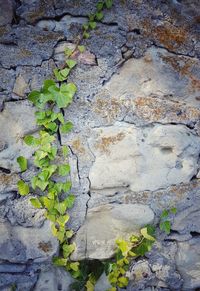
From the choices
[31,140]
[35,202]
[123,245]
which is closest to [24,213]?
[35,202]

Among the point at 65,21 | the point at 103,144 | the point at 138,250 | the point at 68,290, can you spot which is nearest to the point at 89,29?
the point at 65,21

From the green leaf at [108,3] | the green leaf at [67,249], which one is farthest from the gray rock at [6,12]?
the green leaf at [67,249]

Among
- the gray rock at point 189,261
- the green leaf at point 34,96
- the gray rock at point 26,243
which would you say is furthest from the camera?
the gray rock at point 189,261

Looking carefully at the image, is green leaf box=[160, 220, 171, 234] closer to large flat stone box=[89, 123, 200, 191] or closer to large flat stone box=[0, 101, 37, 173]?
large flat stone box=[89, 123, 200, 191]

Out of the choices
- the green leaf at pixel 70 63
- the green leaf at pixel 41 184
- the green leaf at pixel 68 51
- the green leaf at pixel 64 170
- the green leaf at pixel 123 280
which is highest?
the green leaf at pixel 68 51

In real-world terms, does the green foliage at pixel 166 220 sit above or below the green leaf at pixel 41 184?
below

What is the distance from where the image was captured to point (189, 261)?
1509 millimetres

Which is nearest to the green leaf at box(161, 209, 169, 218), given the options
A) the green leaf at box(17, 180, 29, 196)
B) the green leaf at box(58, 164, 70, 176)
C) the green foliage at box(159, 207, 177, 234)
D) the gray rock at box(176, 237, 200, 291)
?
the green foliage at box(159, 207, 177, 234)

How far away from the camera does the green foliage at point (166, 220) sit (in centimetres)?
145

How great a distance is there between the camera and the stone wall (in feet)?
4.33

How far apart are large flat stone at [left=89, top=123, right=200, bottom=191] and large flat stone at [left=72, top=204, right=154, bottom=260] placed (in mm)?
90

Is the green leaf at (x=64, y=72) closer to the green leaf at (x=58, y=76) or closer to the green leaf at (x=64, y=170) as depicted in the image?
the green leaf at (x=58, y=76)

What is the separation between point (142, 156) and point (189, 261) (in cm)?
49

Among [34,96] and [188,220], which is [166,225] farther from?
[34,96]
